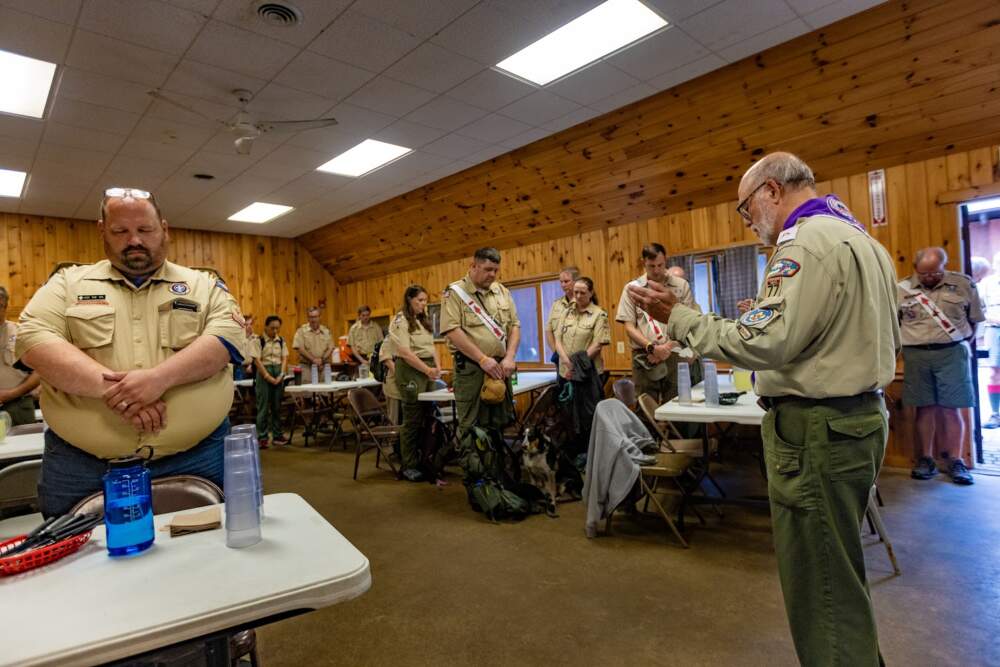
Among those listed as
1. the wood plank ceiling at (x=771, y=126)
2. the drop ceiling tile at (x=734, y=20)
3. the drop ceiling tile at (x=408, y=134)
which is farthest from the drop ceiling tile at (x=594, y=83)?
the drop ceiling tile at (x=408, y=134)

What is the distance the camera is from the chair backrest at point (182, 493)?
1.43 m

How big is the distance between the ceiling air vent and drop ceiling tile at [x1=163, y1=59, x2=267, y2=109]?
0.78 m

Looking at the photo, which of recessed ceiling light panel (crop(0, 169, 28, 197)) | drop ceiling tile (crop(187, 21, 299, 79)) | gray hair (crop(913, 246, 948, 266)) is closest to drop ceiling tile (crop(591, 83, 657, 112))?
gray hair (crop(913, 246, 948, 266))

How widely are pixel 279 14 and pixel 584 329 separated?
3117 mm

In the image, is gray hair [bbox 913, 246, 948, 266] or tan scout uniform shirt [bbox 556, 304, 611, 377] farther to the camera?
tan scout uniform shirt [bbox 556, 304, 611, 377]

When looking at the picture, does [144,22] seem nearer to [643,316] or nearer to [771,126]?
[643,316]

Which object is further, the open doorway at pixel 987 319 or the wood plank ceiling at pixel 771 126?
the open doorway at pixel 987 319

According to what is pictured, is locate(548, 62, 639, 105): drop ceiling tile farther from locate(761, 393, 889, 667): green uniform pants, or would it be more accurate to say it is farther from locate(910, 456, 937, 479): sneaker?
locate(910, 456, 937, 479): sneaker

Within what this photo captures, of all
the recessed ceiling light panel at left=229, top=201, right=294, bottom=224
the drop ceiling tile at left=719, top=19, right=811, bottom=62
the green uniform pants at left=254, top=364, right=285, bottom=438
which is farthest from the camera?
the recessed ceiling light panel at left=229, top=201, right=294, bottom=224

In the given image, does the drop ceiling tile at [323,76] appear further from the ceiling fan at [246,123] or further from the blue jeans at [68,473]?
the blue jeans at [68,473]

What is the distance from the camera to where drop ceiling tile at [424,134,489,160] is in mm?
5305

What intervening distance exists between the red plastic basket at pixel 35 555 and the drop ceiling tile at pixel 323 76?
3447 mm

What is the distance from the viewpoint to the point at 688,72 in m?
4.07

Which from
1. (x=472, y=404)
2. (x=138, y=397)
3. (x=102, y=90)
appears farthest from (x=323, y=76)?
(x=138, y=397)
